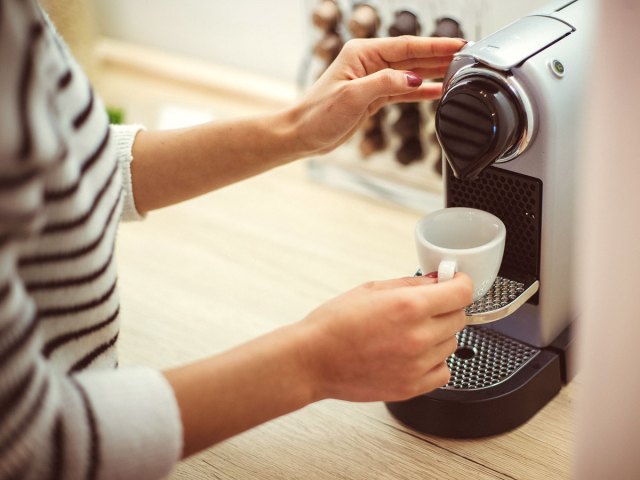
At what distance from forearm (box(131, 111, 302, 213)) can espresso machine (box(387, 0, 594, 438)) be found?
0.16 m

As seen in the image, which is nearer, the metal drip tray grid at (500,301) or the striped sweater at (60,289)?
the striped sweater at (60,289)

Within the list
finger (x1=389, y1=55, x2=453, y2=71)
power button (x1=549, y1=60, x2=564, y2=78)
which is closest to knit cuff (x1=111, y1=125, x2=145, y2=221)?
finger (x1=389, y1=55, x2=453, y2=71)

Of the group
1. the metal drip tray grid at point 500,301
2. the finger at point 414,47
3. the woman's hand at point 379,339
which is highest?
the finger at point 414,47

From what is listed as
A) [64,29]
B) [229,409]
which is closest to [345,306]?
[229,409]

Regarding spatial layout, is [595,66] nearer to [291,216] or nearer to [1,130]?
[1,130]

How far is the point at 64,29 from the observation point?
1.26 m

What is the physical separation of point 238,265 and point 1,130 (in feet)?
1.88

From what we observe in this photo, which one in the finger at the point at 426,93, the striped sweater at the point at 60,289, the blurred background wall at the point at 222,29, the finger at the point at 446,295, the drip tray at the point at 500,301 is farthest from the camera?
the blurred background wall at the point at 222,29

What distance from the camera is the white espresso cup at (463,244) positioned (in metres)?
0.57

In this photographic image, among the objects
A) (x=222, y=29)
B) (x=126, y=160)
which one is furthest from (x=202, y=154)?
(x=222, y=29)

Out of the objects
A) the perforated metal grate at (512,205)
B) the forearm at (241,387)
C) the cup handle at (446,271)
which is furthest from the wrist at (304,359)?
the perforated metal grate at (512,205)

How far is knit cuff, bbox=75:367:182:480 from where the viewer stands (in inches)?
17.5

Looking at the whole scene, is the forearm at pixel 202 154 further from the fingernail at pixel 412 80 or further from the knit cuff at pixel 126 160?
the fingernail at pixel 412 80

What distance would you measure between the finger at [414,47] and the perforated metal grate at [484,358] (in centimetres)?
25
